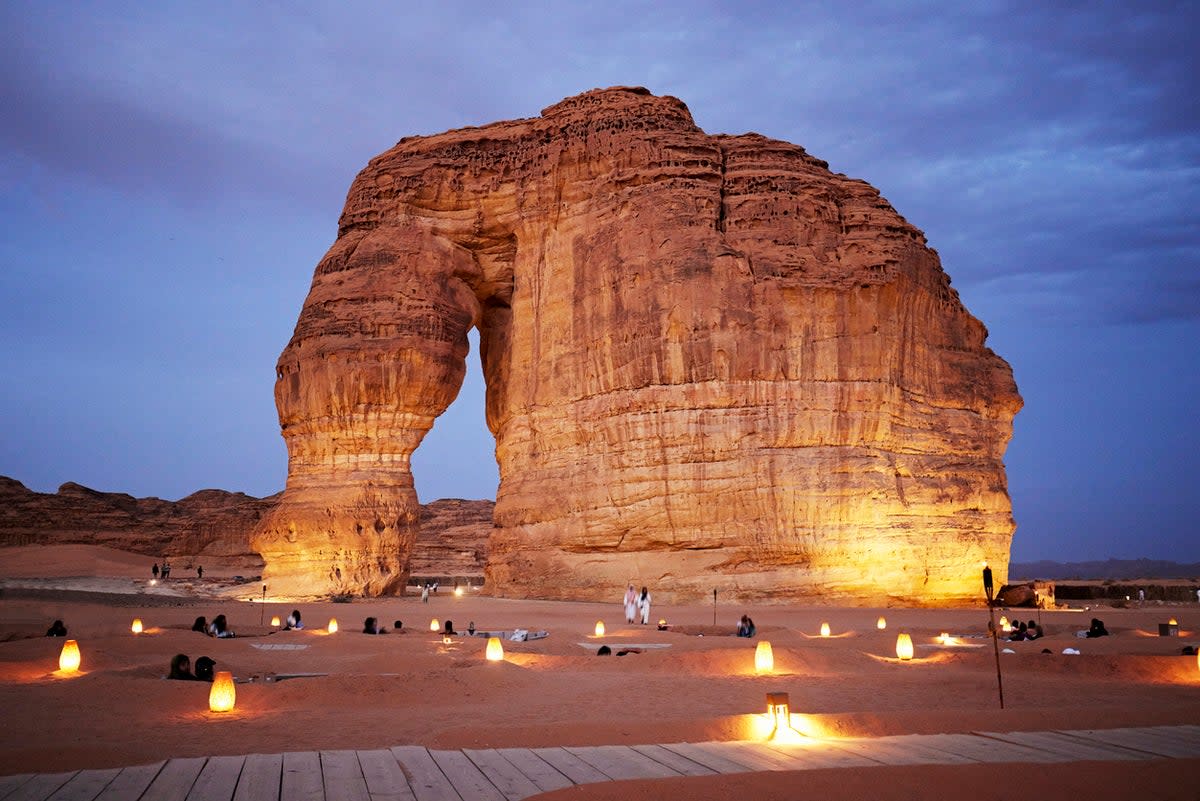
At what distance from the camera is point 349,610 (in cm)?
2952

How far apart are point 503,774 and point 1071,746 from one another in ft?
14.1

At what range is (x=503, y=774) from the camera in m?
5.88

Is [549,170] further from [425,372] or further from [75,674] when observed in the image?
[75,674]

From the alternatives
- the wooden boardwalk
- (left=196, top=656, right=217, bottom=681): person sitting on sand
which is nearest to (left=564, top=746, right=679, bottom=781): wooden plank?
the wooden boardwalk

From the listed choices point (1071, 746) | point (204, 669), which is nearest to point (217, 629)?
point (204, 669)

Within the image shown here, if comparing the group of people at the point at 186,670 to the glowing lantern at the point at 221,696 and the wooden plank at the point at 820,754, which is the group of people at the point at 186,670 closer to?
the glowing lantern at the point at 221,696

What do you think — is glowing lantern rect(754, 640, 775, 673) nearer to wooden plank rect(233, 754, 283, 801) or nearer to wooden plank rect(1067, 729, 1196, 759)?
wooden plank rect(1067, 729, 1196, 759)

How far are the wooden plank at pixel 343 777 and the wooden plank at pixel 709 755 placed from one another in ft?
7.44

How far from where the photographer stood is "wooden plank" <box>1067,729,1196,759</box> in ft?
20.7

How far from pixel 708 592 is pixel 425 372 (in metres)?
16.4

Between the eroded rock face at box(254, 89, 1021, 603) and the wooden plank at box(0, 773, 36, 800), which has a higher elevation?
the eroded rock face at box(254, 89, 1021, 603)

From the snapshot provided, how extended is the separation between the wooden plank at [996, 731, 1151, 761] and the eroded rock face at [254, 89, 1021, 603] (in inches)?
894

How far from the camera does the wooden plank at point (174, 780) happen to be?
17.1ft

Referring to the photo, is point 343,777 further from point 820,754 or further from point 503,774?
point 820,754
